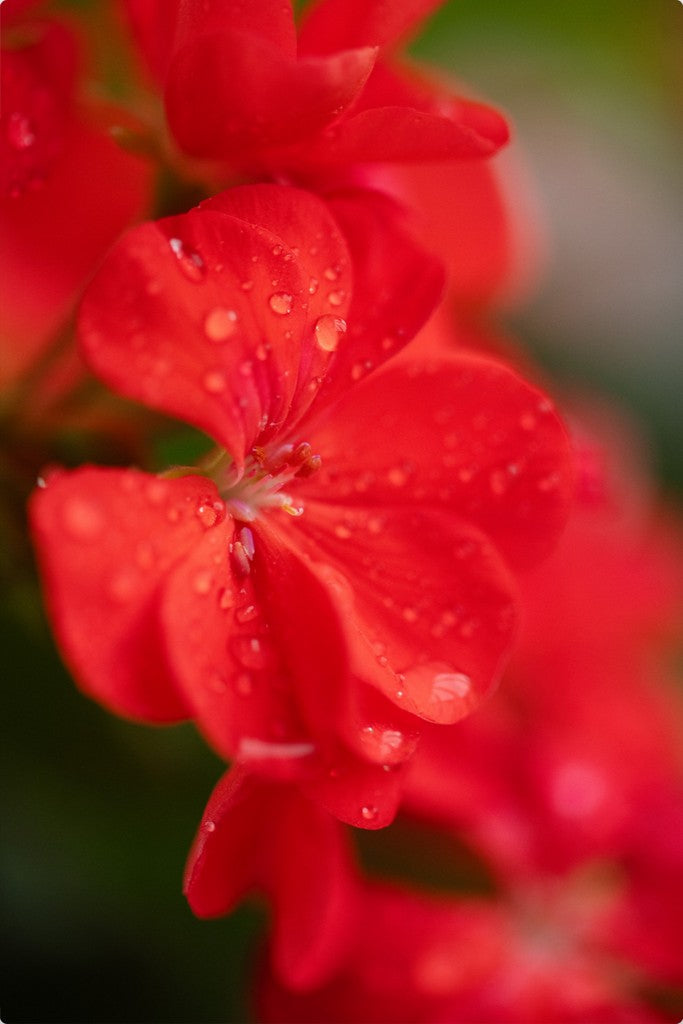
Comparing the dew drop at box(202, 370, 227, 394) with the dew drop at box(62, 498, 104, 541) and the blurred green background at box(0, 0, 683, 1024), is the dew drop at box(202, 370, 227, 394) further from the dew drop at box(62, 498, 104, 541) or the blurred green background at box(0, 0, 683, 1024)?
the blurred green background at box(0, 0, 683, 1024)

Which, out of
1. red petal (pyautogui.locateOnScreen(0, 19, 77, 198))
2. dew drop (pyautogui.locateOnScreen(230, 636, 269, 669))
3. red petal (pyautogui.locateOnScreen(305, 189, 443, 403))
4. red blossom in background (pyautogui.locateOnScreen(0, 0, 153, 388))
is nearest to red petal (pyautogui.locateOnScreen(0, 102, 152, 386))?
red blossom in background (pyautogui.locateOnScreen(0, 0, 153, 388))

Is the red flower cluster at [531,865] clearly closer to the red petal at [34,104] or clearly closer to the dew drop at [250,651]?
the dew drop at [250,651]

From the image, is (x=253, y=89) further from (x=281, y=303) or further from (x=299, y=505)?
(x=299, y=505)

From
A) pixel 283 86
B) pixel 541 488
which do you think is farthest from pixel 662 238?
pixel 283 86

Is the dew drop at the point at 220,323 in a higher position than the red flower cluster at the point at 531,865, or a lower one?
higher

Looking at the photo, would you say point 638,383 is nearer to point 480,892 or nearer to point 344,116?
point 480,892

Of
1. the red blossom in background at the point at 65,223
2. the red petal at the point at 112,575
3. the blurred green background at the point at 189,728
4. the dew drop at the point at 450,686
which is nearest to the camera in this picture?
the red petal at the point at 112,575

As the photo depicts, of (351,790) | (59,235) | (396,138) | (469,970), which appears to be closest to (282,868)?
(351,790)

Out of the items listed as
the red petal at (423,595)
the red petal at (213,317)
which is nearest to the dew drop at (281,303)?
the red petal at (213,317)
